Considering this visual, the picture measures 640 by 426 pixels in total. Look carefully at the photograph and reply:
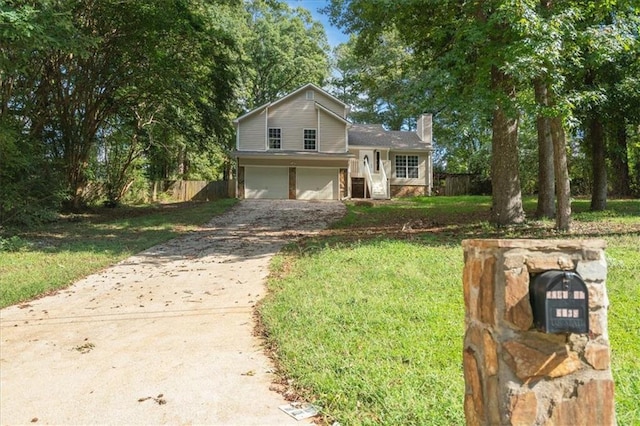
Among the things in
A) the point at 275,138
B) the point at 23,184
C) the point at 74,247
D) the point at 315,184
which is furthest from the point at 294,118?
the point at 74,247

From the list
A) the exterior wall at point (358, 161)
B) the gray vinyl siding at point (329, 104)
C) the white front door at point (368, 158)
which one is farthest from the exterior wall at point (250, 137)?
the white front door at point (368, 158)

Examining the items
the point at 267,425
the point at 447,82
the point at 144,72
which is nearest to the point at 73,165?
the point at 144,72

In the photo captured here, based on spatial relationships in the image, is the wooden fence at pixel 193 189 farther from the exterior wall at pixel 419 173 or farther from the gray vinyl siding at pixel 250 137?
the exterior wall at pixel 419 173

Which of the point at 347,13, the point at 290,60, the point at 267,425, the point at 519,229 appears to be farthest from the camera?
the point at 290,60

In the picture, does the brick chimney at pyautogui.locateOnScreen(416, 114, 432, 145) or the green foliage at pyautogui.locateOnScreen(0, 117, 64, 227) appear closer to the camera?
the green foliage at pyautogui.locateOnScreen(0, 117, 64, 227)

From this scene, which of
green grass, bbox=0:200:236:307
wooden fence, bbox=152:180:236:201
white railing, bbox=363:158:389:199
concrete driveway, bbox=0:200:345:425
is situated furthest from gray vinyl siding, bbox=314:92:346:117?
concrete driveway, bbox=0:200:345:425

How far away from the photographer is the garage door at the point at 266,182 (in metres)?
22.6

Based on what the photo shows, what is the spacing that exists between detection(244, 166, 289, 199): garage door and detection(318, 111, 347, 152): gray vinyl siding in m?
2.48

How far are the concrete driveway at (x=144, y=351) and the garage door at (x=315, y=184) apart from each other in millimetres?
15016

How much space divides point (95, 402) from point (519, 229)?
8.71 m

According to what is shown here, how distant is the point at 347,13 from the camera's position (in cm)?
1249

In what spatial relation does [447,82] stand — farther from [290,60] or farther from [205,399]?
[290,60]

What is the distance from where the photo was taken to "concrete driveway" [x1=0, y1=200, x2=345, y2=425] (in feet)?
10.1

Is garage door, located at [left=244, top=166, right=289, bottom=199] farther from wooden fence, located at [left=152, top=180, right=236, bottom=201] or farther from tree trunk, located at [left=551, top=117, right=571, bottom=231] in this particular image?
tree trunk, located at [left=551, top=117, right=571, bottom=231]
